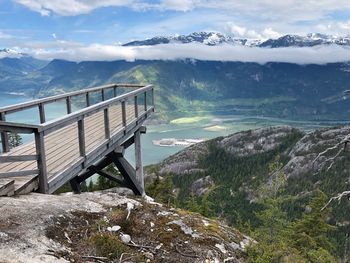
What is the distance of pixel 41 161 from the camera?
7988mm

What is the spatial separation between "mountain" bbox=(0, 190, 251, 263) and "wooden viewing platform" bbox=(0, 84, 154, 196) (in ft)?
1.88

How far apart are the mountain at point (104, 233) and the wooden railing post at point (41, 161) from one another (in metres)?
0.43

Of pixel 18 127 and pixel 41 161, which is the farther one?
pixel 41 161

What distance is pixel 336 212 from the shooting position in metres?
154

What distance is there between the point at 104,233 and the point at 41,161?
2.42 metres

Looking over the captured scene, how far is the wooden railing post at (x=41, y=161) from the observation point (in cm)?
773

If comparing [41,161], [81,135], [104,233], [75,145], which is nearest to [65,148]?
[75,145]

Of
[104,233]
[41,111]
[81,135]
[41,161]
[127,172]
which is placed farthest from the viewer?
[127,172]

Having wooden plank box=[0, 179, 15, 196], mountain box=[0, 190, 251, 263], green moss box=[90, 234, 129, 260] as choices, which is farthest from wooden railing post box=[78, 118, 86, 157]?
green moss box=[90, 234, 129, 260]

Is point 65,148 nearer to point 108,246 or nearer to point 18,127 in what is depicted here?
point 18,127

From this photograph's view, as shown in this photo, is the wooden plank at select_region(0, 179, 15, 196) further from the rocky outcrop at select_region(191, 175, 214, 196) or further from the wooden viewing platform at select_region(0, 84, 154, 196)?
the rocky outcrop at select_region(191, 175, 214, 196)

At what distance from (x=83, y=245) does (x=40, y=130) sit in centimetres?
267

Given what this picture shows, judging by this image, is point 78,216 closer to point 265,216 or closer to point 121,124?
point 121,124

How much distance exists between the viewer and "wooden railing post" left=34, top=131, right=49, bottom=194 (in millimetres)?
7730
